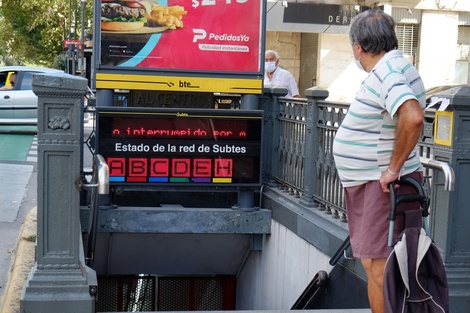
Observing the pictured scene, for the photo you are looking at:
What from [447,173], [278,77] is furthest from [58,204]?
[278,77]

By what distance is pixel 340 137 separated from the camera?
3992mm

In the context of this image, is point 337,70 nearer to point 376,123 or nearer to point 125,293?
point 125,293

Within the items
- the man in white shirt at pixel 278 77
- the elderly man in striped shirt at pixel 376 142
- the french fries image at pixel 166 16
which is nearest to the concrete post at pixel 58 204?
the elderly man in striped shirt at pixel 376 142

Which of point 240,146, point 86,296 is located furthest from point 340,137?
point 240,146

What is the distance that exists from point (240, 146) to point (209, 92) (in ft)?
2.03

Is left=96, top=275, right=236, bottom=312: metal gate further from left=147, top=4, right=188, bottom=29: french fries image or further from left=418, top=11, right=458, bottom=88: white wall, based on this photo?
left=418, top=11, right=458, bottom=88: white wall

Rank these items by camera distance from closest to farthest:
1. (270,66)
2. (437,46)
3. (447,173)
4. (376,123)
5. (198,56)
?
(376,123) → (447,173) → (198,56) → (270,66) → (437,46)

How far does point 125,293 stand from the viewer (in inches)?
358

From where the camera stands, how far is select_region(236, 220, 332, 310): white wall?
6645 mm

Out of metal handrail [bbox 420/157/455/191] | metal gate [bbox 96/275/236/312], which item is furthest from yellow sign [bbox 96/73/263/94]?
metal handrail [bbox 420/157/455/191]

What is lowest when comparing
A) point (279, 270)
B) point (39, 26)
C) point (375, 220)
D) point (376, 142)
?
point (279, 270)

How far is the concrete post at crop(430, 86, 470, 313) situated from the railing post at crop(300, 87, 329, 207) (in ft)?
5.81

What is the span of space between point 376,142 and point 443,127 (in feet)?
2.93

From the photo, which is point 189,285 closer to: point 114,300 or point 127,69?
point 114,300
